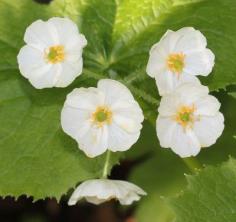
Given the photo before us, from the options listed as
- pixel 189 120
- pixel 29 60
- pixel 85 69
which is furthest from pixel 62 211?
pixel 189 120

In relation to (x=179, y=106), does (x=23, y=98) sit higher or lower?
lower

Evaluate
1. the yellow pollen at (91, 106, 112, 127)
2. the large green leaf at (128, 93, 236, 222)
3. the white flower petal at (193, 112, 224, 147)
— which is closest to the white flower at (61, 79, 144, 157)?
the yellow pollen at (91, 106, 112, 127)

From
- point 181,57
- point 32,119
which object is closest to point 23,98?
point 32,119

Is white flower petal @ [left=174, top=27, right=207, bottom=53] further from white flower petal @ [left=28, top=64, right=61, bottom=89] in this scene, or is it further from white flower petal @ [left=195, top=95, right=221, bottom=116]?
white flower petal @ [left=28, top=64, right=61, bottom=89]

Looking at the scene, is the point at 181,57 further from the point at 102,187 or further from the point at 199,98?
the point at 102,187

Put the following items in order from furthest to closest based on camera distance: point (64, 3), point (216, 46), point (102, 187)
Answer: point (64, 3)
point (216, 46)
point (102, 187)

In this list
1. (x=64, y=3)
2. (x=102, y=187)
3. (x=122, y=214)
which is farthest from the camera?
(x=122, y=214)

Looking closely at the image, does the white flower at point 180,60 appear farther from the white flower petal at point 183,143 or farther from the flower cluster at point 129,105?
the white flower petal at point 183,143
